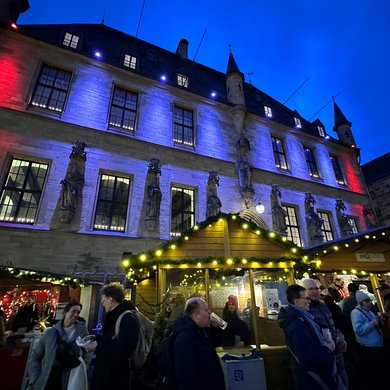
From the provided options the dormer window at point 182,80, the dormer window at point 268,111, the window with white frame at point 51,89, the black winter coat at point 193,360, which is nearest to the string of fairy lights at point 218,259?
the black winter coat at point 193,360

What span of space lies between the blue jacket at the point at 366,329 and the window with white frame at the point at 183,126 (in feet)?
33.1

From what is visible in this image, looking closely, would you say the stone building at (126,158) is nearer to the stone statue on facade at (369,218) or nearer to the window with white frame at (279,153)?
the window with white frame at (279,153)

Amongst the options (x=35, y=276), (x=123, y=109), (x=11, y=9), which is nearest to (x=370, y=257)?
(x=35, y=276)

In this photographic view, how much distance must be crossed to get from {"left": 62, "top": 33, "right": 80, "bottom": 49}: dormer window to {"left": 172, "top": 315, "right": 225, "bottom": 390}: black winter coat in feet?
46.6

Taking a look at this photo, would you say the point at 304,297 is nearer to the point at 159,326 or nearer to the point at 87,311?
the point at 159,326

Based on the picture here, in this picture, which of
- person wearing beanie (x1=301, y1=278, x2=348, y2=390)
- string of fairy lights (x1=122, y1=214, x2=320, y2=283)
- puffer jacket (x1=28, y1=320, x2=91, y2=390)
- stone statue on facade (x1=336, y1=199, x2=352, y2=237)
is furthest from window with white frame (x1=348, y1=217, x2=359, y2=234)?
puffer jacket (x1=28, y1=320, x2=91, y2=390)

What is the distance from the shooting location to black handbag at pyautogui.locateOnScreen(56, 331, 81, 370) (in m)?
2.58

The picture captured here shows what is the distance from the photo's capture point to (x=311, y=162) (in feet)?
54.7

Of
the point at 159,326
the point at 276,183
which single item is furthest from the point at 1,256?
the point at 276,183

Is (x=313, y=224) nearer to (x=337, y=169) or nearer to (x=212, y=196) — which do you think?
(x=212, y=196)

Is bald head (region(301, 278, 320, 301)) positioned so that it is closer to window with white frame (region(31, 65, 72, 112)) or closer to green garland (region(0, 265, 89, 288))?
green garland (region(0, 265, 89, 288))

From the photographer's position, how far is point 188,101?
1373cm

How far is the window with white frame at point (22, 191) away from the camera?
8266 millimetres

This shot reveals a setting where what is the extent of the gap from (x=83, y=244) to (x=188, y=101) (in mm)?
9412
